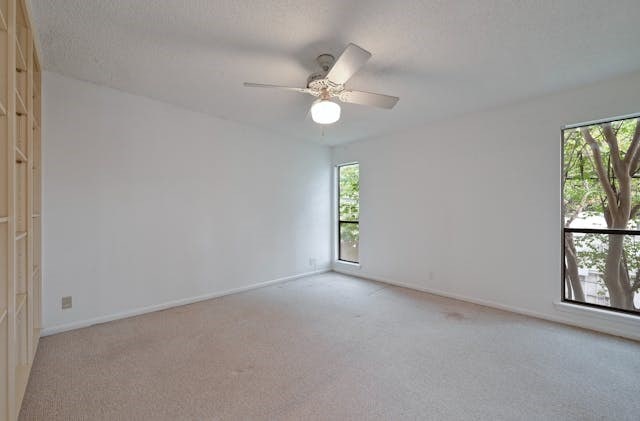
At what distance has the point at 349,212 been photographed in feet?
17.7

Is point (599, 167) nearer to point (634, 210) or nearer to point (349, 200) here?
point (634, 210)

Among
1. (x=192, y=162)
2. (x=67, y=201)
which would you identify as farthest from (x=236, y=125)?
(x=67, y=201)

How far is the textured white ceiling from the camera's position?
1789mm

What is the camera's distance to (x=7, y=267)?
139 cm

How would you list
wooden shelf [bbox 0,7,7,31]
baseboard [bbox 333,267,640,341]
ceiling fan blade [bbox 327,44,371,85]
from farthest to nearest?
baseboard [bbox 333,267,640,341] < ceiling fan blade [bbox 327,44,371,85] < wooden shelf [bbox 0,7,7,31]

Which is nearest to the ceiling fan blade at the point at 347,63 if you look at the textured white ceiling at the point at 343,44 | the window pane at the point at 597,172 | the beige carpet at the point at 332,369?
the textured white ceiling at the point at 343,44

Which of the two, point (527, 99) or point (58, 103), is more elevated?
point (527, 99)

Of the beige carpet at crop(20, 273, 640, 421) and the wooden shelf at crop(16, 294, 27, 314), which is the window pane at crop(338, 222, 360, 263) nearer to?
the beige carpet at crop(20, 273, 640, 421)

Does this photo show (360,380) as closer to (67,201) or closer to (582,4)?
(582,4)

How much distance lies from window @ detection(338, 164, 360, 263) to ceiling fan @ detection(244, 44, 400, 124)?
108 inches

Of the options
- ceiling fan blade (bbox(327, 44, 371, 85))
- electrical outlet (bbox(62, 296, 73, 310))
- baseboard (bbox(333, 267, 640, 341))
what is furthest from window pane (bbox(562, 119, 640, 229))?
electrical outlet (bbox(62, 296, 73, 310))

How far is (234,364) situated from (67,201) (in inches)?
90.8

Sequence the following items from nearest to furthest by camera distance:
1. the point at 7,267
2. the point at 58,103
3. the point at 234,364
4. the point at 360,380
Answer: the point at 7,267 < the point at 360,380 < the point at 234,364 < the point at 58,103

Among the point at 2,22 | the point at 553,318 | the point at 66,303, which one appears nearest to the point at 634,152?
the point at 553,318
